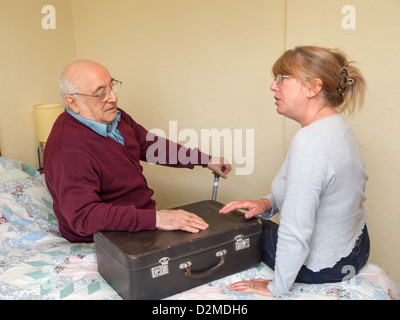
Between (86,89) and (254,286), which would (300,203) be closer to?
(254,286)

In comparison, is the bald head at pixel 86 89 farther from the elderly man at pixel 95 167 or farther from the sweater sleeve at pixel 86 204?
the sweater sleeve at pixel 86 204

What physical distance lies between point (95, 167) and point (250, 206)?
658mm

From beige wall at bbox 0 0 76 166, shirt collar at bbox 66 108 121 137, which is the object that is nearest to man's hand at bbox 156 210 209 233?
shirt collar at bbox 66 108 121 137

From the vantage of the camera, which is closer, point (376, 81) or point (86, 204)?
point (86, 204)

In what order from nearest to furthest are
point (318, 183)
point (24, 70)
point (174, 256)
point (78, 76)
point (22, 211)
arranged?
point (318, 183) → point (174, 256) → point (78, 76) → point (22, 211) → point (24, 70)

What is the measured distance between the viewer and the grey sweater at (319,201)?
1.12 m

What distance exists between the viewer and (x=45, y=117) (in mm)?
2436

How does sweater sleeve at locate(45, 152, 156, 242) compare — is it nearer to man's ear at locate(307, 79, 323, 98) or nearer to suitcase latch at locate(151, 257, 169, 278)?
suitcase latch at locate(151, 257, 169, 278)

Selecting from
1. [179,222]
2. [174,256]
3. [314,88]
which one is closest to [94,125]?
[179,222]

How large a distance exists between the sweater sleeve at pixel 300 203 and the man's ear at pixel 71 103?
0.99 metres

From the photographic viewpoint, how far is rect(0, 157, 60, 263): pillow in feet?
5.55

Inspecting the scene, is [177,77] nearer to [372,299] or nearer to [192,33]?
[192,33]

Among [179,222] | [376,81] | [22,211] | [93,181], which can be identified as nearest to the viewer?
[179,222]

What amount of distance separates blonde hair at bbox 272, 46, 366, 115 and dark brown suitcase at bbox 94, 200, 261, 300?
0.55 metres
